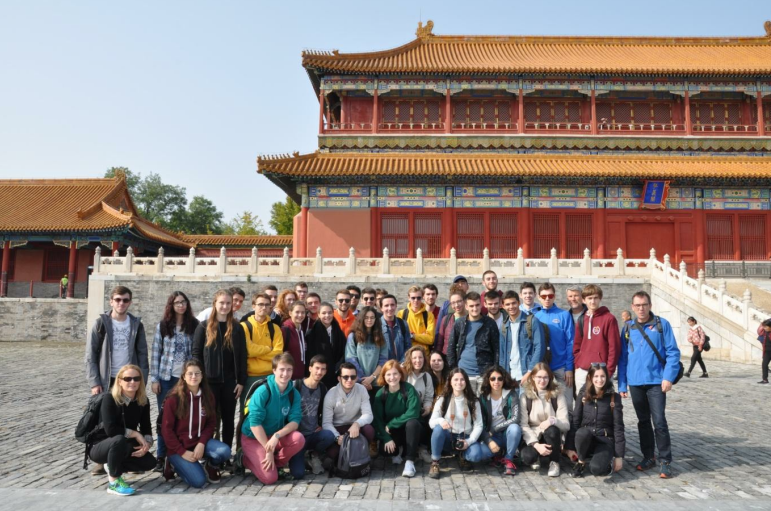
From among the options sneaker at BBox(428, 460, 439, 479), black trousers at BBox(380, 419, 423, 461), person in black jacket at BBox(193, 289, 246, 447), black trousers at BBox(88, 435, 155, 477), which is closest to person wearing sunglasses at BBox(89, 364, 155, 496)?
black trousers at BBox(88, 435, 155, 477)

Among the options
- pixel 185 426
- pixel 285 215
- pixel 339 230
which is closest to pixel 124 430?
pixel 185 426

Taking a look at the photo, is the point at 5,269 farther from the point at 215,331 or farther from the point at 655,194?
the point at 655,194

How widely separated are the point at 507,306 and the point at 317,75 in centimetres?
1934

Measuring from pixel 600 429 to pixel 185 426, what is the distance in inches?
156

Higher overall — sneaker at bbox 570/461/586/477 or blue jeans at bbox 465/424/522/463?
blue jeans at bbox 465/424/522/463

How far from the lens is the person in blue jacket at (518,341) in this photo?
5.88 meters

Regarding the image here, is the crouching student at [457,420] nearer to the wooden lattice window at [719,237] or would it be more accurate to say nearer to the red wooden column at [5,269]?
the wooden lattice window at [719,237]

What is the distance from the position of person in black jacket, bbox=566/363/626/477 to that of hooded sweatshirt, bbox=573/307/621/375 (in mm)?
274

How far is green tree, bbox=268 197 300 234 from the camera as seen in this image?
145 feet

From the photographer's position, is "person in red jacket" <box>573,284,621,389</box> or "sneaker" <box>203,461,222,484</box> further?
"person in red jacket" <box>573,284,621,389</box>

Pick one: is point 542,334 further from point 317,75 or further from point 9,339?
point 9,339

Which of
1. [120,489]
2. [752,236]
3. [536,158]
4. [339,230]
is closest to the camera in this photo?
[120,489]

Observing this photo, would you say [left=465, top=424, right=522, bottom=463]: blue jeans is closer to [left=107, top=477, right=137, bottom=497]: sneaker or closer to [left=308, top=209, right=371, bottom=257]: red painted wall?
[left=107, top=477, right=137, bottom=497]: sneaker

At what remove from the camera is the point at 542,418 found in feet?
18.4
